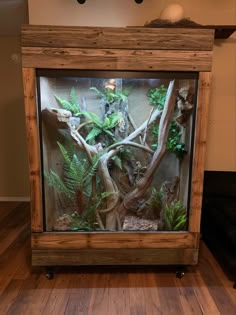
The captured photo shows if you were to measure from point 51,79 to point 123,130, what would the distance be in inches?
24.2

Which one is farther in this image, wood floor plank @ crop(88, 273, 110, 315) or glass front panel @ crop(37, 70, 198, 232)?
glass front panel @ crop(37, 70, 198, 232)

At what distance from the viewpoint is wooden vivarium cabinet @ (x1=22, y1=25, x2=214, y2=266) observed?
174cm

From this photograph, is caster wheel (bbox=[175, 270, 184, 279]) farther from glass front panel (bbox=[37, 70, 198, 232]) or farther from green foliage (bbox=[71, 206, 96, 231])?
green foliage (bbox=[71, 206, 96, 231])

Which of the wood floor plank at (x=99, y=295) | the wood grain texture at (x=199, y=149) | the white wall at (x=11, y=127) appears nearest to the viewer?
the wood floor plank at (x=99, y=295)

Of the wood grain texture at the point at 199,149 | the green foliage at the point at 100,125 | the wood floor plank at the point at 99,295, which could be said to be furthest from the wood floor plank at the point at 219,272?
the green foliage at the point at 100,125

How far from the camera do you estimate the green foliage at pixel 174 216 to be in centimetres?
199

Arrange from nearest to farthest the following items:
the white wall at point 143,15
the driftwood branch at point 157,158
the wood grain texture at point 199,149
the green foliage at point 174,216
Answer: the wood grain texture at point 199,149
the driftwood branch at point 157,158
the green foliage at point 174,216
the white wall at point 143,15

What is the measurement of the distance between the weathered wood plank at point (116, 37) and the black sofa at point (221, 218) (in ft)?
4.29

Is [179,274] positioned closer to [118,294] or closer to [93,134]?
[118,294]

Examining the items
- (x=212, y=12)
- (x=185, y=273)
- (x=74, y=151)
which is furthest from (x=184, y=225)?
(x=212, y=12)

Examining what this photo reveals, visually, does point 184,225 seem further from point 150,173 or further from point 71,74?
point 71,74

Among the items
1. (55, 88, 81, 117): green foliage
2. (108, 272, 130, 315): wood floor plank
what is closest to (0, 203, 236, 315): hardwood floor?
(108, 272, 130, 315): wood floor plank

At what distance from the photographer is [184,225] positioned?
1.98 meters

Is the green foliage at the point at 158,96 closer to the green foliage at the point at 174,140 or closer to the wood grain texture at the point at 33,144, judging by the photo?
the green foliage at the point at 174,140
